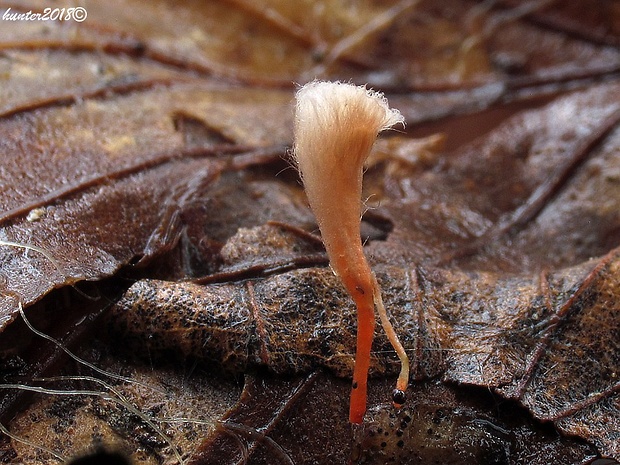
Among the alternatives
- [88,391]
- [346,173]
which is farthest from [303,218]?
[88,391]

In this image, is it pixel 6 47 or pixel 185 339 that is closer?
pixel 185 339

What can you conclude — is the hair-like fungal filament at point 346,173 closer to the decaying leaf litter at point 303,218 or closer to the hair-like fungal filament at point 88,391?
the decaying leaf litter at point 303,218

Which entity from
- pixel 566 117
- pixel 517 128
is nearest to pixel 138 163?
pixel 517 128

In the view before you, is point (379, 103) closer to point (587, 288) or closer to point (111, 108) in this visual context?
point (587, 288)

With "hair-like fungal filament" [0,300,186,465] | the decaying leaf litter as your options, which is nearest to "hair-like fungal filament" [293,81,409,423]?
the decaying leaf litter

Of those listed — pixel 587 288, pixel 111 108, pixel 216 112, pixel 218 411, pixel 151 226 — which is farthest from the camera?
pixel 216 112

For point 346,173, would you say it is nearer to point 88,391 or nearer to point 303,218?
point 303,218
